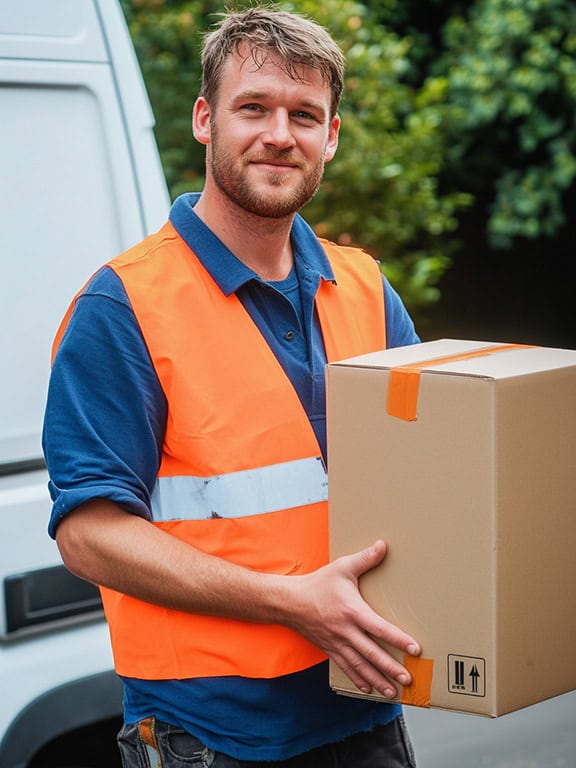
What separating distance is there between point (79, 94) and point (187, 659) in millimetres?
1369

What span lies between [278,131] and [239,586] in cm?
73

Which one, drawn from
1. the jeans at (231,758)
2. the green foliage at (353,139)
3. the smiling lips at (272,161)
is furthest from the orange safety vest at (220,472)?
the green foliage at (353,139)

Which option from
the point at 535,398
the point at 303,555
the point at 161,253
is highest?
the point at 161,253

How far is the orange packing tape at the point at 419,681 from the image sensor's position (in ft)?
5.93

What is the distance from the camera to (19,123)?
8.52 feet

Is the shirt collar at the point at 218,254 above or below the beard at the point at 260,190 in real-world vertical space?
below

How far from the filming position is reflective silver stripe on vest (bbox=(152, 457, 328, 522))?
1.91 metres

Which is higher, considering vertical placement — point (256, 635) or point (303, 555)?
point (303, 555)

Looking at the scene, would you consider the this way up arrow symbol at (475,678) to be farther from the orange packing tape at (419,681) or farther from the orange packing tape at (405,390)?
the orange packing tape at (405,390)

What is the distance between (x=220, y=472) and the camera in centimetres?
191

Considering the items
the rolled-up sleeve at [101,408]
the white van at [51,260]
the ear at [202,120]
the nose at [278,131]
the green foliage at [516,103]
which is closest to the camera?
the rolled-up sleeve at [101,408]

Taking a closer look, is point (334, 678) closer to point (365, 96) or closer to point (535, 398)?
point (535, 398)

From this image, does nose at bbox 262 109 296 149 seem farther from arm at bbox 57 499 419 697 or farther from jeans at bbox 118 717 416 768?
jeans at bbox 118 717 416 768

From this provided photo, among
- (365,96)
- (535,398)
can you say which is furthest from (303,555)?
(365,96)
